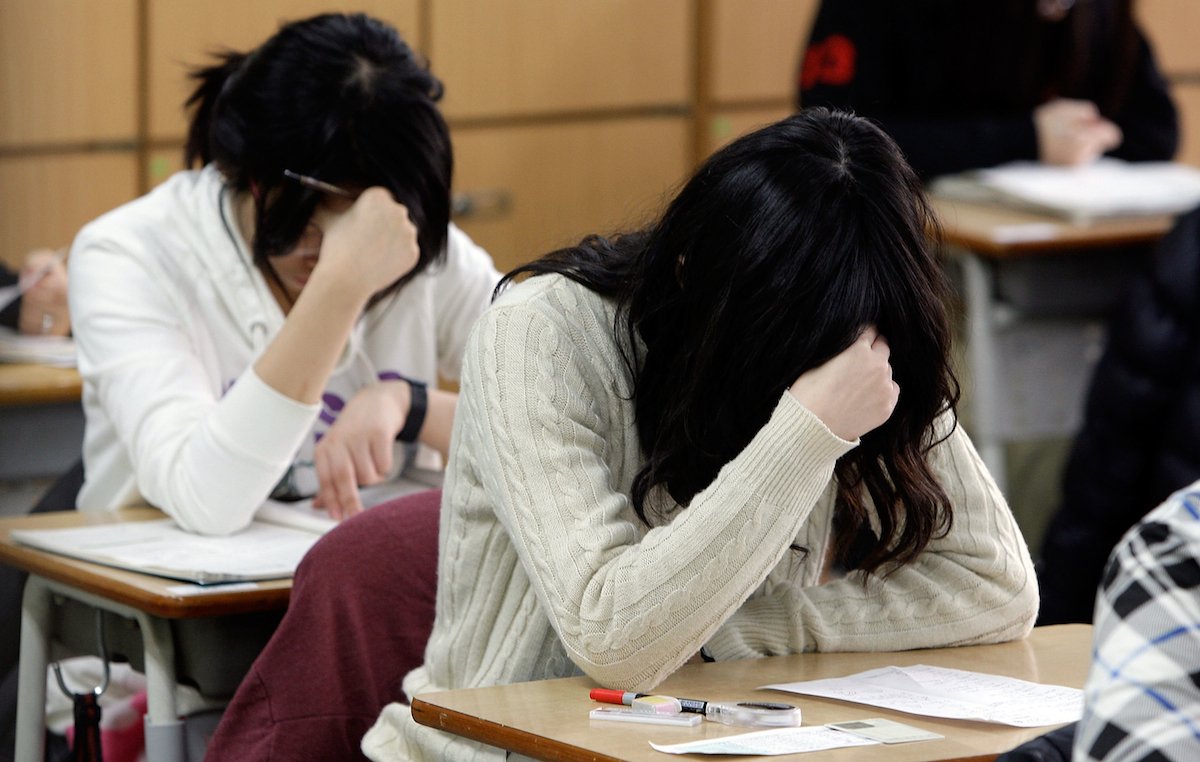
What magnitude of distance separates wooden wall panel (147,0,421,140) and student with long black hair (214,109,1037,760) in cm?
256

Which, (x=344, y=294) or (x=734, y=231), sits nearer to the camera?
(x=734, y=231)

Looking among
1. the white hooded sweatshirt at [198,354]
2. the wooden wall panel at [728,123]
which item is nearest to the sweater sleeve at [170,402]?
the white hooded sweatshirt at [198,354]

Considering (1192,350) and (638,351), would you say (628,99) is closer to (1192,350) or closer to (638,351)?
(1192,350)

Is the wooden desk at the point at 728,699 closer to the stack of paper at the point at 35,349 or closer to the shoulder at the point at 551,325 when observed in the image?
the shoulder at the point at 551,325

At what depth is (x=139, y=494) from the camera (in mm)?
2273

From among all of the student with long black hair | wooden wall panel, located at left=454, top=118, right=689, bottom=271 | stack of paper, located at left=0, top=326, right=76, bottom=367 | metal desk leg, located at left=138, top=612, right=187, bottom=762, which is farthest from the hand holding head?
wooden wall panel, located at left=454, top=118, right=689, bottom=271

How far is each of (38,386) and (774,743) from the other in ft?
5.83

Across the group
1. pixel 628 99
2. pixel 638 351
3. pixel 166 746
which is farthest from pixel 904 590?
pixel 628 99

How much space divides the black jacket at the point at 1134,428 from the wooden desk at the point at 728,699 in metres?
1.58

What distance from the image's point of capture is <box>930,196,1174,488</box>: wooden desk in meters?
3.37

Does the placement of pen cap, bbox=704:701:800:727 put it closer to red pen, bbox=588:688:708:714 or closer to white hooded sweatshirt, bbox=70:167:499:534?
red pen, bbox=588:688:708:714

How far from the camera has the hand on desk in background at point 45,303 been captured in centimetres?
293

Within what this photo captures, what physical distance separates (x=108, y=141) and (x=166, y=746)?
246 centimetres

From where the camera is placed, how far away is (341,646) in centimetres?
175
